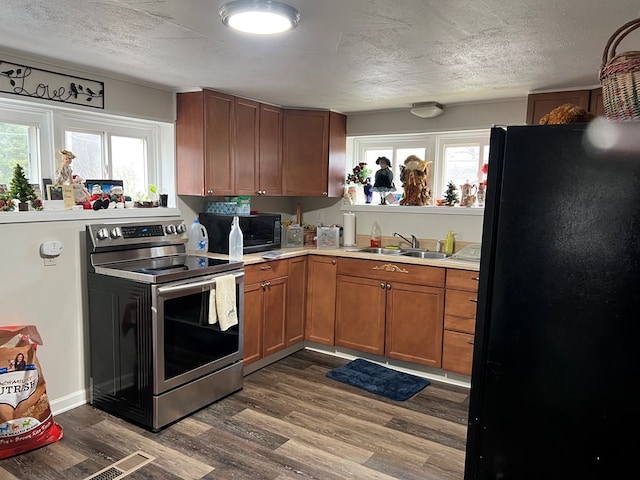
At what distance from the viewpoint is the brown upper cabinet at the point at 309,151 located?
4.23 m

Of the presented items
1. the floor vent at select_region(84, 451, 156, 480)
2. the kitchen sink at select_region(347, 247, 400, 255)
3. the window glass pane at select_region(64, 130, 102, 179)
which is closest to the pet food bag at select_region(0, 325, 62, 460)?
the floor vent at select_region(84, 451, 156, 480)

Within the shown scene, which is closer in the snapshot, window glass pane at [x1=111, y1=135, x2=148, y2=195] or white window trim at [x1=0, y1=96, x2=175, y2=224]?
white window trim at [x1=0, y1=96, x2=175, y2=224]

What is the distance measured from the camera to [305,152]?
428cm

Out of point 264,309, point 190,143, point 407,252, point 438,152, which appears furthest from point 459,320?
point 190,143

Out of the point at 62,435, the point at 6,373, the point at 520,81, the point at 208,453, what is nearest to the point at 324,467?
the point at 208,453

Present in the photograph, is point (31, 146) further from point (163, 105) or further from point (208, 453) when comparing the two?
point (208, 453)

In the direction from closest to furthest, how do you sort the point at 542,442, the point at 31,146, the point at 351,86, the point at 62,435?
the point at 542,442 → the point at 62,435 → the point at 31,146 → the point at 351,86

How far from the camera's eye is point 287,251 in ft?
13.0

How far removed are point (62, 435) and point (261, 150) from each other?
8.20ft

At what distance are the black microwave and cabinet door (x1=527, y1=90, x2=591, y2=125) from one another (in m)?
2.14

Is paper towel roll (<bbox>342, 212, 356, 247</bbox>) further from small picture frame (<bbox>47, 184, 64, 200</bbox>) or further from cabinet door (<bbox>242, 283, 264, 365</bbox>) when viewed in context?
small picture frame (<bbox>47, 184, 64, 200</bbox>)

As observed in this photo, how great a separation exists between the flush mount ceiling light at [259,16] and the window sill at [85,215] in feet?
5.37

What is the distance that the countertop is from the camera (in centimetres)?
341

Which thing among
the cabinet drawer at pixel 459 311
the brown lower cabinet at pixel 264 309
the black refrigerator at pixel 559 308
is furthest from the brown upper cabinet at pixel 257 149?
the black refrigerator at pixel 559 308
